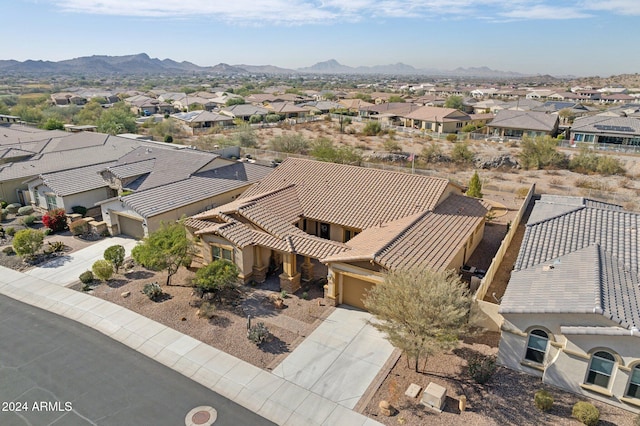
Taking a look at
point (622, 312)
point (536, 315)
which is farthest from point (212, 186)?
point (622, 312)

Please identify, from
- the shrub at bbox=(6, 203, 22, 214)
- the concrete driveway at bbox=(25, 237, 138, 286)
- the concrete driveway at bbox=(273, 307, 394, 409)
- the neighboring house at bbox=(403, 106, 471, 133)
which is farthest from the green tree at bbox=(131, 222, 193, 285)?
the neighboring house at bbox=(403, 106, 471, 133)

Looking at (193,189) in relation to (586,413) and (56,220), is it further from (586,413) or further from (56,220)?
(586,413)

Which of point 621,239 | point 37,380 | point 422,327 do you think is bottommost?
point 37,380

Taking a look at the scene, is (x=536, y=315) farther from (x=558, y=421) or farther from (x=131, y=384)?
(x=131, y=384)

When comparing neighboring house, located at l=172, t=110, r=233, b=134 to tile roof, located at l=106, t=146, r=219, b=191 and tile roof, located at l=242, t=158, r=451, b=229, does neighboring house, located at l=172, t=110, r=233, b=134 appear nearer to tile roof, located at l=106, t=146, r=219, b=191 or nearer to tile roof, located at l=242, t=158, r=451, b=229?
tile roof, located at l=106, t=146, r=219, b=191

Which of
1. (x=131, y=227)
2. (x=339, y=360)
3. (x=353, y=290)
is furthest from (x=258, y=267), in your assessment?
(x=131, y=227)

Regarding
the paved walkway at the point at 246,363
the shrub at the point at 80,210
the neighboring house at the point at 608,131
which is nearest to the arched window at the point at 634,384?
the paved walkway at the point at 246,363

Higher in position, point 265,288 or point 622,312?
point 622,312
